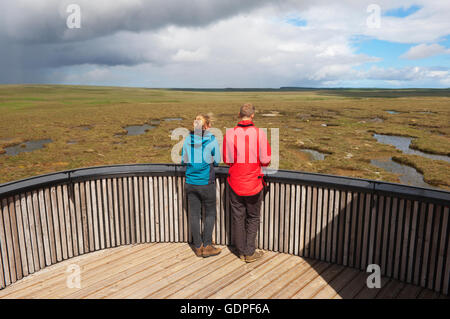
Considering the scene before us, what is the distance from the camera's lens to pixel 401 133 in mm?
29688

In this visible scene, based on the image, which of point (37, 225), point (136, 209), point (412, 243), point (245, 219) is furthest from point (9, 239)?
point (412, 243)

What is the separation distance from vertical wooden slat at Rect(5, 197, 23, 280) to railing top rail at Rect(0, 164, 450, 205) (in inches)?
7.5

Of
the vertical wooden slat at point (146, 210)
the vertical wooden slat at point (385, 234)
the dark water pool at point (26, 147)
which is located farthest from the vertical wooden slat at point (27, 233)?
the dark water pool at point (26, 147)

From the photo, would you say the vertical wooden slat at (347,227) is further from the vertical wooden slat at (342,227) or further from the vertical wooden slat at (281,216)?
the vertical wooden slat at (281,216)

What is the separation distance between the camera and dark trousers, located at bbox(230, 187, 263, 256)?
4.86 m

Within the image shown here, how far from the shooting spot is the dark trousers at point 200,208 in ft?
16.1

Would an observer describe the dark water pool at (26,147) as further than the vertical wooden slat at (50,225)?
Yes

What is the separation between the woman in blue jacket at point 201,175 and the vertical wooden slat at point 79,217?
175 centimetres

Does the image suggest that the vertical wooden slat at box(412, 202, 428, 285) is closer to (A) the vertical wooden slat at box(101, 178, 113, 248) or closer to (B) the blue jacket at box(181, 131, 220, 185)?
(B) the blue jacket at box(181, 131, 220, 185)

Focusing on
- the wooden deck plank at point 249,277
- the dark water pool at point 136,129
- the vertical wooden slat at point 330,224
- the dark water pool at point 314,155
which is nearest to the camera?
the wooden deck plank at point 249,277

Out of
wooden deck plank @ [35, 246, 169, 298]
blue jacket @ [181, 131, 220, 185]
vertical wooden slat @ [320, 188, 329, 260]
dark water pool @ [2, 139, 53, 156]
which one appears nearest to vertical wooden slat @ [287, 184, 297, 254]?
vertical wooden slat @ [320, 188, 329, 260]
